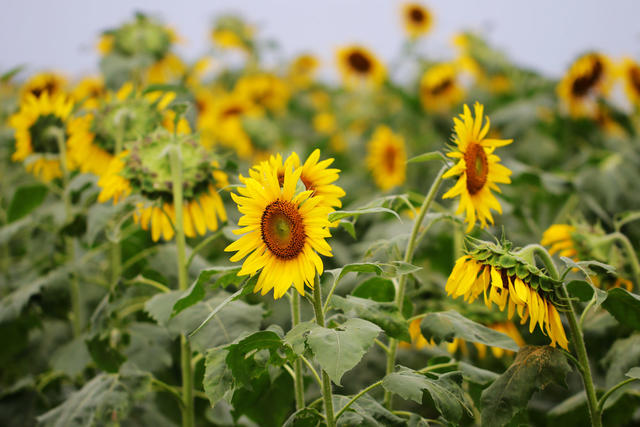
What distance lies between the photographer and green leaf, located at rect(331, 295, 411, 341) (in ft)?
3.60

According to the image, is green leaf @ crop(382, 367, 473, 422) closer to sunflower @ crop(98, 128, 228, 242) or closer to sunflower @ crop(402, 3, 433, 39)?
sunflower @ crop(98, 128, 228, 242)

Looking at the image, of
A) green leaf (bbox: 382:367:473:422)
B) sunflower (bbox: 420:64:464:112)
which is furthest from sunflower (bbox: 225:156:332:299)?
sunflower (bbox: 420:64:464:112)

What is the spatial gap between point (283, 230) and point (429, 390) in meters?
0.35

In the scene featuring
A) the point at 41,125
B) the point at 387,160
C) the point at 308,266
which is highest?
the point at 41,125

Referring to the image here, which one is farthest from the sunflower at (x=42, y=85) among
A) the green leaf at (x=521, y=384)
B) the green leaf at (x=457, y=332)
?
the green leaf at (x=521, y=384)

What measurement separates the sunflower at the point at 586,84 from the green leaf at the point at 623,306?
6.31 feet

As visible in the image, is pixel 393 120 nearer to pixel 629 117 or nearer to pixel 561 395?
pixel 629 117

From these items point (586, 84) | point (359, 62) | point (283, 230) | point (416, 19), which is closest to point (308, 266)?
point (283, 230)

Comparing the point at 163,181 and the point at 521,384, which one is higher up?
the point at 163,181

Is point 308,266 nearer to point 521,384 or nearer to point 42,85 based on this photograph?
point 521,384

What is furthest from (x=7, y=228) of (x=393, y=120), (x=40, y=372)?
(x=393, y=120)

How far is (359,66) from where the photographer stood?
13.6 ft

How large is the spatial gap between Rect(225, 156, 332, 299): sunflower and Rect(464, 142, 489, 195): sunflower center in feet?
0.99

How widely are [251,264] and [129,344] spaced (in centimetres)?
83
